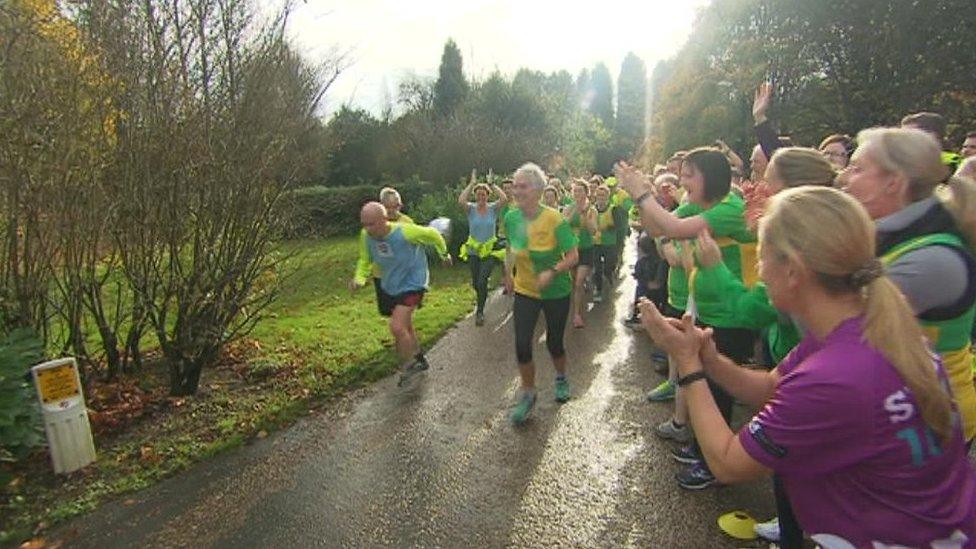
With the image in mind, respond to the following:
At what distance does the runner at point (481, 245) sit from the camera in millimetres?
8812

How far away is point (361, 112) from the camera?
3341 centimetres

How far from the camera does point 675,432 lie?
467cm

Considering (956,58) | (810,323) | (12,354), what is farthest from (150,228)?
(956,58)

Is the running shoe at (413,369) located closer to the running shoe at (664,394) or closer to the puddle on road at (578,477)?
the puddle on road at (578,477)

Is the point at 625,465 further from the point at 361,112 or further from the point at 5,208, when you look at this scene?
the point at 361,112

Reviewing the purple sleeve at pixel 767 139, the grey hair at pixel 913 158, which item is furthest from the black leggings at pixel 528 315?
the grey hair at pixel 913 158

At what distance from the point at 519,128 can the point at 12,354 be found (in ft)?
99.0

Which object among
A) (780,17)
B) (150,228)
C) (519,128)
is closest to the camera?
(150,228)

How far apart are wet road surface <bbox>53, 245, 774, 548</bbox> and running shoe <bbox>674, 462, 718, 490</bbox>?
2.2 inches

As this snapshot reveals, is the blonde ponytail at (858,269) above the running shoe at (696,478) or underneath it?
above

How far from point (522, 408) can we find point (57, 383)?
339 cm

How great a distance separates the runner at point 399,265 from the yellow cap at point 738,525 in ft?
11.4

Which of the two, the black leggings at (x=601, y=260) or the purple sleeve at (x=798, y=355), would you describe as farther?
the black leggings at (x=601, y=260)

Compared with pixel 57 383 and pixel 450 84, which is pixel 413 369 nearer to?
pixel 57 383
